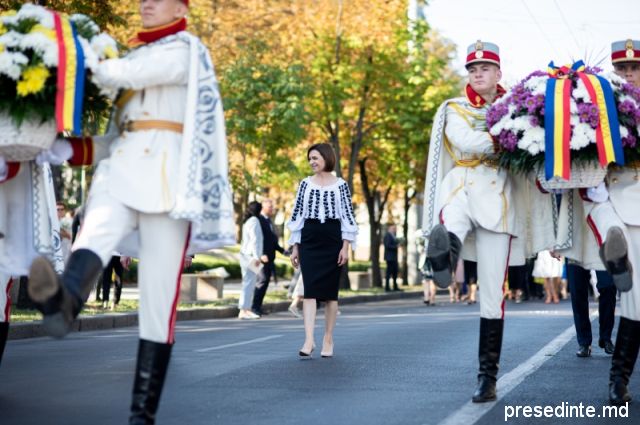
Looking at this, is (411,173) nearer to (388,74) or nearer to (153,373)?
(388,74)

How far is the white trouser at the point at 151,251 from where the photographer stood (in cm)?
617

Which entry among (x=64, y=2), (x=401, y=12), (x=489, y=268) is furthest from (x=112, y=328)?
(x=401, y=12)

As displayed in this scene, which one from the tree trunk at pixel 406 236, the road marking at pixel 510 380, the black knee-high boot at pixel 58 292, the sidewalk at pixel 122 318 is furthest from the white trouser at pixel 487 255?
the tree trunk at pixel 406 236

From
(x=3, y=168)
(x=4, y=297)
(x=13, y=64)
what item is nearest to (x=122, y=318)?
(x=4, y=297)

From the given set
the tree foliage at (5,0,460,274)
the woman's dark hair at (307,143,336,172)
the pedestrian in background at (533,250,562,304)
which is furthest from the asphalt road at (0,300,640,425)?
the tree foliage at (5,0,460,274)

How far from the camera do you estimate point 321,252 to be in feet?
40.3

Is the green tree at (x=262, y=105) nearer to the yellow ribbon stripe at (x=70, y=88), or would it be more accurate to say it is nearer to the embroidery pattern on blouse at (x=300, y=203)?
the embroidery pattern on blouse at (x=300, y=203)

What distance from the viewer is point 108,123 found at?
6.82 metres

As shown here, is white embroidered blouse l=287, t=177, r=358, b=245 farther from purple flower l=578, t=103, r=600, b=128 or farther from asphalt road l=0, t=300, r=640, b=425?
purple flower l=578, t=103, r=600, b=128

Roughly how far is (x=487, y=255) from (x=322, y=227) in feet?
14.2

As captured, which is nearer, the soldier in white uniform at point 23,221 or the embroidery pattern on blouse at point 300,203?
the soldier in white uniform at point 23,221

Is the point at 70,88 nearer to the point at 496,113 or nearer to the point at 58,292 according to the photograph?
the point at 58,292

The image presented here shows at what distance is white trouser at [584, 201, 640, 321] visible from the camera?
790cm

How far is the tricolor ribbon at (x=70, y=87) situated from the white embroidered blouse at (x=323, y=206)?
5.96 m
